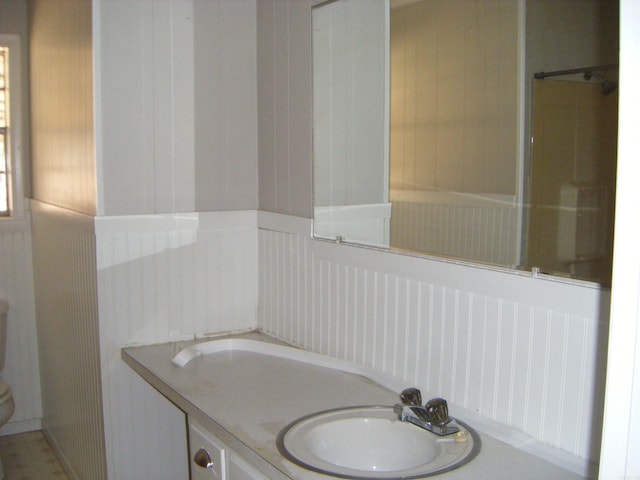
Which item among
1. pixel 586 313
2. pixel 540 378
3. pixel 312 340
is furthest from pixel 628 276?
pixel 312 340

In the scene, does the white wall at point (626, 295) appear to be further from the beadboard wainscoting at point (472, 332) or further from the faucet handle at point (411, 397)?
the faucet handle at point (411, 397)

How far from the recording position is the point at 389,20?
1888 millimetres

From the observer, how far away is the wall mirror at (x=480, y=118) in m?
1.71

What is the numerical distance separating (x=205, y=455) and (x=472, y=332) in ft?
2.46

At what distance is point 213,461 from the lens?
65.6 inches

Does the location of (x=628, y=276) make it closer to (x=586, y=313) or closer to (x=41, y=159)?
(x=586, y=313)

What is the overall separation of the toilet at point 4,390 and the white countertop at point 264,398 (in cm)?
121

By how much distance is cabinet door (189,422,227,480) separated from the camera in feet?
5.35

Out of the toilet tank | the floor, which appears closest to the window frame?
the toilet tank

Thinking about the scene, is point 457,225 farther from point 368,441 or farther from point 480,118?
point 368,441

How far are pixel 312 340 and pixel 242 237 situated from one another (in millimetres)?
532

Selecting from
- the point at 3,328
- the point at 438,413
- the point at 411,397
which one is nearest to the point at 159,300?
the point at 411,397

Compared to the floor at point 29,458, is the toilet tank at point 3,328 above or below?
above

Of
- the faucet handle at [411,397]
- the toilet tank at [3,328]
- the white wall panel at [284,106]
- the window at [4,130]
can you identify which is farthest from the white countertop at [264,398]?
the window at [4,130]
